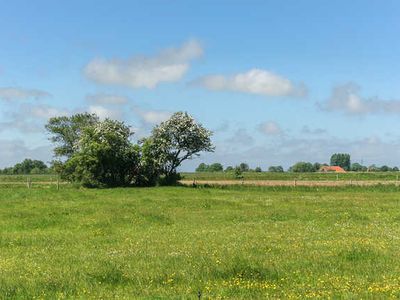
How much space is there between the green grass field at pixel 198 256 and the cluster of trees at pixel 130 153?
32441mm

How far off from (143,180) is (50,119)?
22252 millimetres

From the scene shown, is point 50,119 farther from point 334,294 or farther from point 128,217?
point 334,294

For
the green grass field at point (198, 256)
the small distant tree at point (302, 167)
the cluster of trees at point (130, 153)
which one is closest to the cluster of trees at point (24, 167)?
the small distant tree at point (302, 167)

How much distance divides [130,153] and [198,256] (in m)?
46.6

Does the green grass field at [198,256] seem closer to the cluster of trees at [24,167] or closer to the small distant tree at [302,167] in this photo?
the cluster of trees at [24,167]

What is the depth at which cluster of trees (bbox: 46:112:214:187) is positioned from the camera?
56.7 meters

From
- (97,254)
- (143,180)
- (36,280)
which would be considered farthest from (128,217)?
(143,180)

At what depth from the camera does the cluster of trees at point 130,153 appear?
56656 millimetres

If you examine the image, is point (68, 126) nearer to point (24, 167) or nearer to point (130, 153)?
point (130, 153)

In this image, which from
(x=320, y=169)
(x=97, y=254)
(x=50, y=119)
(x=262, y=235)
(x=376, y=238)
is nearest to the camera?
(x=97, y=254)

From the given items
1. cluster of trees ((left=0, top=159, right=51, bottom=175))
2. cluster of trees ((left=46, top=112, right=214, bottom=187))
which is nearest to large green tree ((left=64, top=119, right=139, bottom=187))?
cluster of trees ((left=46, top=112, right=214, bottom=187))

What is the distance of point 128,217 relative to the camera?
23.9 m

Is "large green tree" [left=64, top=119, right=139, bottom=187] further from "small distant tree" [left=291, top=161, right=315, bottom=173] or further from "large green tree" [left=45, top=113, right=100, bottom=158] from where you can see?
"small distant tree" [left=291, top=161, right=315, bottom=173]

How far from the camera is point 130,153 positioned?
5875cm
